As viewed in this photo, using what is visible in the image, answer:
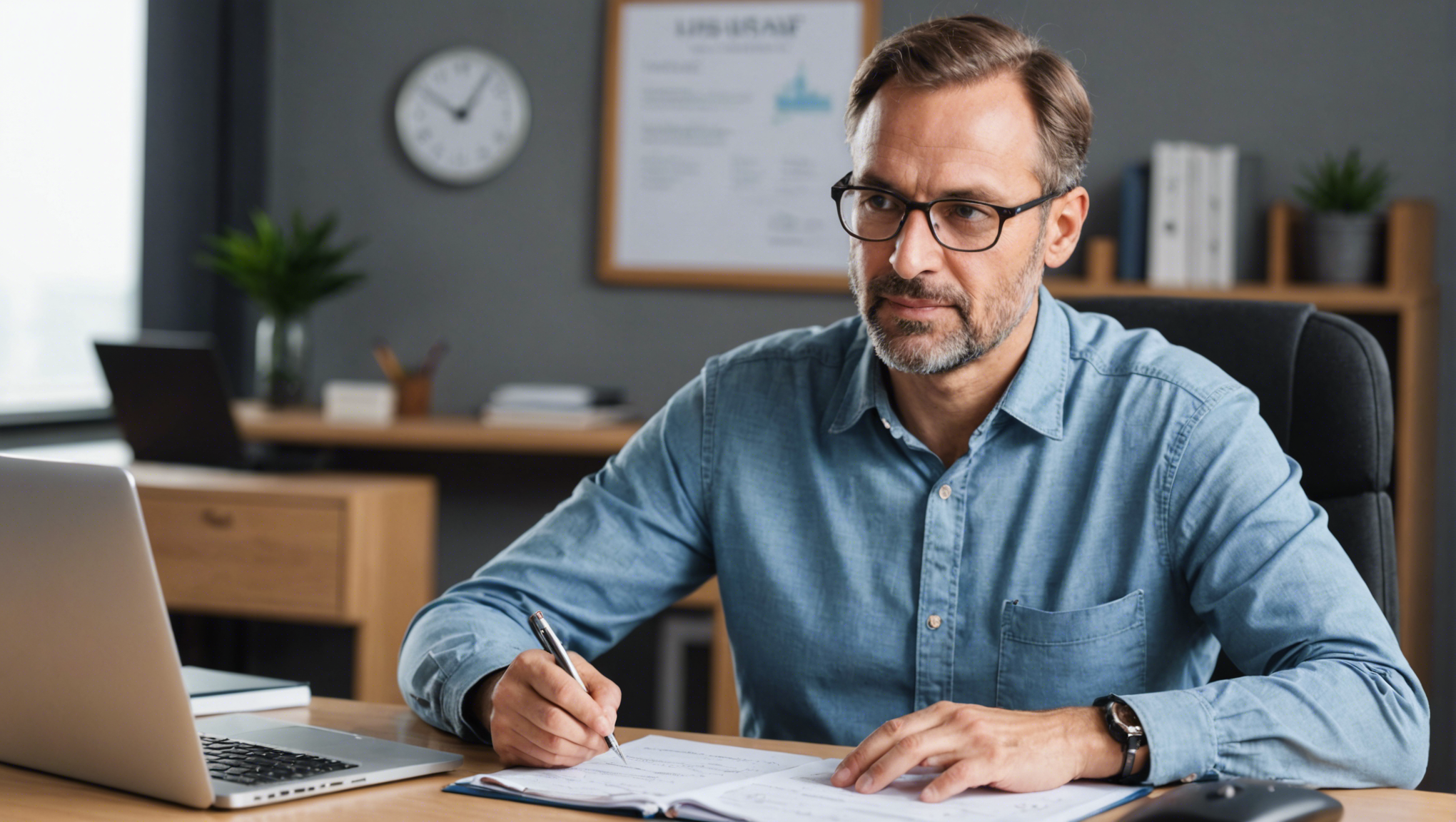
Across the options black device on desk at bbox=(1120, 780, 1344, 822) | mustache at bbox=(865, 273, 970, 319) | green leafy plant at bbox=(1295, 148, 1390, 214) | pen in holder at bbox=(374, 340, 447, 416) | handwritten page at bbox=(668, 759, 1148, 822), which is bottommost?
handwritten page at bbox=(668, 759, 1148, 822)

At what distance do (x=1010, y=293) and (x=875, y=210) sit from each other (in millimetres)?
147

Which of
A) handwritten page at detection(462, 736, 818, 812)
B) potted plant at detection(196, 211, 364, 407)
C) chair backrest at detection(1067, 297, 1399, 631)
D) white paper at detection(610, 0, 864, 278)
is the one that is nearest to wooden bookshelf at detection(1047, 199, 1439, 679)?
white paper at detection(610, 0, 864, 278)

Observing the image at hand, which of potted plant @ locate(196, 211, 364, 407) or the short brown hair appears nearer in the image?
Answer: the short brown hair

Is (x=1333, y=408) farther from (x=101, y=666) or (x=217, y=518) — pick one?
(x=217, y=518)

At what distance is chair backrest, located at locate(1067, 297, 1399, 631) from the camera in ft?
4.24

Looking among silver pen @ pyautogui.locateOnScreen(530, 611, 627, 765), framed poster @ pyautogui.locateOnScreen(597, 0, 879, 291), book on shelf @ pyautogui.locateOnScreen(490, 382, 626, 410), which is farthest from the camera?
framed poster @ pyautogui.locateOnScreen(597, 0, 879, 291)

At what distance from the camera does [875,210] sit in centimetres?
125

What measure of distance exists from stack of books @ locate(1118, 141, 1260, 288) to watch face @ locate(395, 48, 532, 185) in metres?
1.47

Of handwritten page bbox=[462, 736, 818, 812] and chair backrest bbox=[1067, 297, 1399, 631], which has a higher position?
chair backrest bbox=[1067, 297, 1399, 631]

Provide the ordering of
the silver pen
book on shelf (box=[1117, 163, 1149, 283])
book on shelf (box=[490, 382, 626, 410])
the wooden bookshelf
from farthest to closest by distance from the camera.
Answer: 1. book on shelf (box=[490, 382, 626, 410])
2. book on shelf (box=[1117, 163, 1149, 283])
3. the wooden bookshelf
4. the silver pen

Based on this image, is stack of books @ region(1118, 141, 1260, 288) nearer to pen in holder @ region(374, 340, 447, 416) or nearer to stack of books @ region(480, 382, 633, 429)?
stack of books @ region(480, 382, 633, 429)

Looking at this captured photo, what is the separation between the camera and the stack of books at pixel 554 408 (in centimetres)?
292

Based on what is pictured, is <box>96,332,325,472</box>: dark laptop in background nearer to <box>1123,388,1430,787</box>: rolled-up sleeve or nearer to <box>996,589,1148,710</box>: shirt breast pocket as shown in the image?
<box>996,589,1148,710</box>: shirt breast pocket

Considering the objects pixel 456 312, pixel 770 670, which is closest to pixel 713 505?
pixel 770 670
